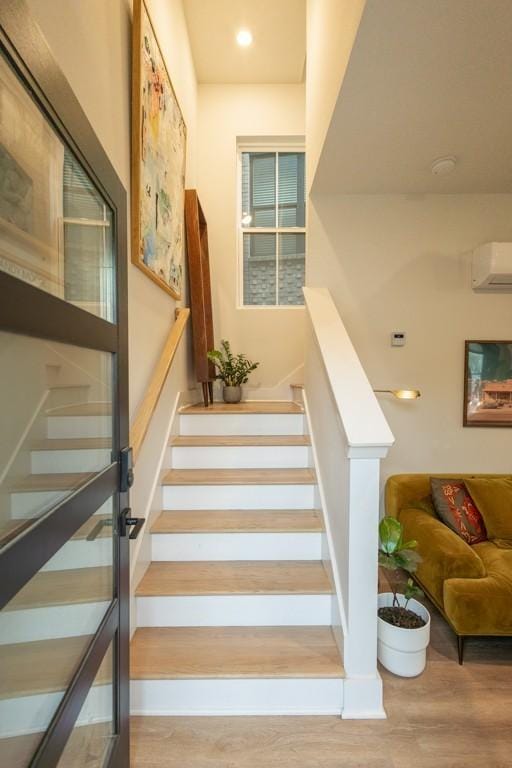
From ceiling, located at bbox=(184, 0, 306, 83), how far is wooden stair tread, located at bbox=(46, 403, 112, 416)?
353cm

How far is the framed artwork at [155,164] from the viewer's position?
5.56 feet

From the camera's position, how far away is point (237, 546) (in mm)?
1996

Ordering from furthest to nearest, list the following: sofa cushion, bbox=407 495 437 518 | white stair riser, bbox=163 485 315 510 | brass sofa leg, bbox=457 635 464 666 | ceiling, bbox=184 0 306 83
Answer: ceiling, bbox=184 0 306 83 < sofa cushion, bbox=407 495 437 518 < white stair riser, bbox=163 485 315 510 < brass sofa leg, bbox=457 635 464 666

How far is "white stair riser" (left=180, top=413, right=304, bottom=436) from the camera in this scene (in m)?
2.77

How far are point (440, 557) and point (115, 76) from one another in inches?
106

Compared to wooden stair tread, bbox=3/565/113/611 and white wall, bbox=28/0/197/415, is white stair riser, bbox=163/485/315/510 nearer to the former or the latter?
white wall, bbox=28/0/197/415

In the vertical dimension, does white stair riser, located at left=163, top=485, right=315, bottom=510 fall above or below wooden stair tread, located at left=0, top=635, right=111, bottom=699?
below

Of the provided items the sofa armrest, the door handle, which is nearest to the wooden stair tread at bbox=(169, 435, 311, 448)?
the sofa armrest

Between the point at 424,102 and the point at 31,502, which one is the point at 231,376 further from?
the point at 31,502

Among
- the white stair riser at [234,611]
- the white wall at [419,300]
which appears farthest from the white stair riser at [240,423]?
the white stair riser at [234,611]

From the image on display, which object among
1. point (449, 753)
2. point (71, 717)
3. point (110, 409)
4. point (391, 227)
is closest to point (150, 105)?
point (110, 409)

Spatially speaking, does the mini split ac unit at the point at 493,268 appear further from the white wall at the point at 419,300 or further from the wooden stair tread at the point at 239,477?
the wooden stair tread at the point at 239,477

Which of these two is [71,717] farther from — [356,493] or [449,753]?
[449,753]

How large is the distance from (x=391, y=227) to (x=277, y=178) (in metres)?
1.84
